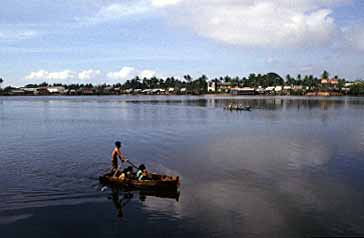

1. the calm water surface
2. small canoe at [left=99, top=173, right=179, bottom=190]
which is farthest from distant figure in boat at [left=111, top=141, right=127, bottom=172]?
the calm water surface

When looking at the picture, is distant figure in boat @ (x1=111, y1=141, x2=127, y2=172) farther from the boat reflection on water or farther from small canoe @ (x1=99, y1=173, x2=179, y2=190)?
the boat reflection on water

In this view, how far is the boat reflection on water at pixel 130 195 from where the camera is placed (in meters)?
19.3

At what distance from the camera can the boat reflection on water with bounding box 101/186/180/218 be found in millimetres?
19302

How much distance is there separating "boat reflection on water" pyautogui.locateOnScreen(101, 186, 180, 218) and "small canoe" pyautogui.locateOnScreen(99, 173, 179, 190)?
0.77 feet

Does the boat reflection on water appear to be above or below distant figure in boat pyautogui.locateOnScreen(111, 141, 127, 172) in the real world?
below

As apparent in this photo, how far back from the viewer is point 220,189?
2111 cm

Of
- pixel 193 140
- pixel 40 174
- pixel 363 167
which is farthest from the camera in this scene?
pixel 193 140

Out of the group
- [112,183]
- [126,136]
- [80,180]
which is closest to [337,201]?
[112,183]

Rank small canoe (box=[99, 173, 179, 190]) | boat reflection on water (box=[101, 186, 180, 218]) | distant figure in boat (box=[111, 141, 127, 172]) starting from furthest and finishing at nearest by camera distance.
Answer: distant figure in boat (box=[111, 141, 127, 172])
small canoe (box=[99, 173, 179, 190])
boat reflection on water (box=[101, 186, 180, 218])

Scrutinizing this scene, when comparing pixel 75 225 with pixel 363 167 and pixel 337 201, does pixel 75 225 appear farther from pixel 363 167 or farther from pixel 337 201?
pixel 363 167

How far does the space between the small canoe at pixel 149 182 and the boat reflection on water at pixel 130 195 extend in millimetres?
236

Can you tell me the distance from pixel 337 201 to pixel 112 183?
40.4ft

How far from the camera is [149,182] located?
20.3 metres

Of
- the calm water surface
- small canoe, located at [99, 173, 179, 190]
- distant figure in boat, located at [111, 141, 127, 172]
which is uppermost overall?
distant figure in boat, located at [111, 141, 127, 172]
